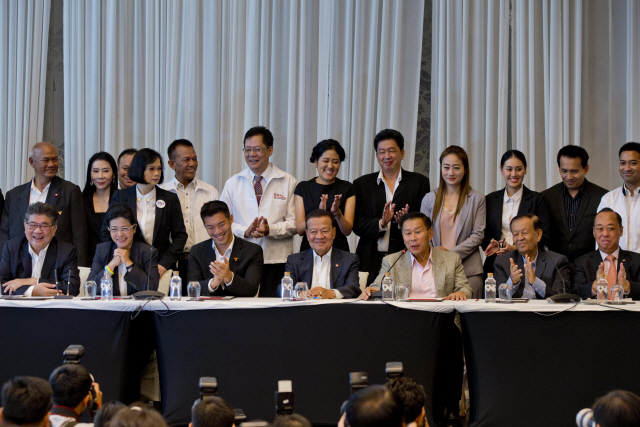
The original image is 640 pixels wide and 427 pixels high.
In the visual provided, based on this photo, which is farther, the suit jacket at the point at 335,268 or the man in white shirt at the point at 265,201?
the man in white shirt at the point at 265,201

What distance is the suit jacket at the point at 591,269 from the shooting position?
4.18 meters

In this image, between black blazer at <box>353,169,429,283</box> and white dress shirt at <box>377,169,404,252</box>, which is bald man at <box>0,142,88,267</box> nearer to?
black blazer at <box>353,169,429,283</box>

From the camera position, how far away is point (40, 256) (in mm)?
4410

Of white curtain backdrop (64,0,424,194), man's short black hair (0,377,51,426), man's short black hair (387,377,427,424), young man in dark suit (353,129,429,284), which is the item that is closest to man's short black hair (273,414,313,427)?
man's short black hair (387,377,427,424)

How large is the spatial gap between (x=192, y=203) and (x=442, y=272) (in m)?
1.94

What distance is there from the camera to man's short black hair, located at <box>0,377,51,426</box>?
2006 millimetres

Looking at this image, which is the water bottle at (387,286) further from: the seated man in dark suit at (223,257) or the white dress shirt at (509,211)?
the white dress shirt at (509,211)

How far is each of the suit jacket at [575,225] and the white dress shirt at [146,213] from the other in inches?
105

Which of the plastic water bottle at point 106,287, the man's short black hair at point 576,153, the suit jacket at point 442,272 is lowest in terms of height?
the plastic water bottle at point 106,287

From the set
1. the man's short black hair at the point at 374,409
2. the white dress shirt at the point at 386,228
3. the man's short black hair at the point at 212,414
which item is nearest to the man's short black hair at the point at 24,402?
the man's short black hair at the point at 212,414

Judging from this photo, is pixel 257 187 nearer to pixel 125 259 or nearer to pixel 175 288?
pixel 125 259

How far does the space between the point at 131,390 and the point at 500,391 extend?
1890 millimetres

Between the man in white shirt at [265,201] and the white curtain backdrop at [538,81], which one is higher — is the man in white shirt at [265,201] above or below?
below

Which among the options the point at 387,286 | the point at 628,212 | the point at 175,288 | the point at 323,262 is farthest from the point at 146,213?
the point at 628,212
